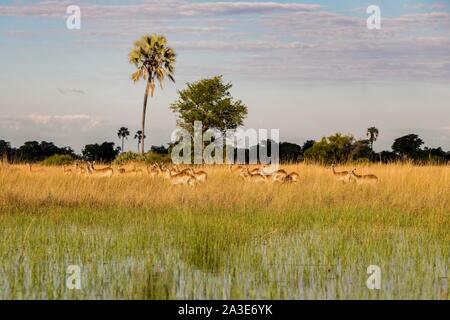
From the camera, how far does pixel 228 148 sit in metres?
55.2

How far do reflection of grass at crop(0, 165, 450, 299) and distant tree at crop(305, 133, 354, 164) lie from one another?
29.3 m

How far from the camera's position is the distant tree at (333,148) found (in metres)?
51.0

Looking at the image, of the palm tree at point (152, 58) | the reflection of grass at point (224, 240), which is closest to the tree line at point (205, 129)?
the palm tree at point (152, 58)

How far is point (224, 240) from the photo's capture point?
11516mm

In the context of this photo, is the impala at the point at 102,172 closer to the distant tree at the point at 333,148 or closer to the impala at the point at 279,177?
the impala at the point at 279,177

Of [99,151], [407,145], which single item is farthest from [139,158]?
[407,145]

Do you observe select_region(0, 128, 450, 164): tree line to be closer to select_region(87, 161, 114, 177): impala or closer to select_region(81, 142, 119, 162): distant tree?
select_region(81, 142, 119, 162): distant tree

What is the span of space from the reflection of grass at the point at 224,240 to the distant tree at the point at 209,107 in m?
35.6

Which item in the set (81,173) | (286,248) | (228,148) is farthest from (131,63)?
(286,248)

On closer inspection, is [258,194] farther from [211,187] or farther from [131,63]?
[131,63]

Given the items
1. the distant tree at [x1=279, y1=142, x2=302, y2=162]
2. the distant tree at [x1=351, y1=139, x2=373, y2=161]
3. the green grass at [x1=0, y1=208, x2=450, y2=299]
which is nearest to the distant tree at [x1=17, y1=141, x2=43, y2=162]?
the distant tree at [x1=279, y1=142, x2=302, y2=162]

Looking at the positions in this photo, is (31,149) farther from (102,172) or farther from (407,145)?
(102,172)

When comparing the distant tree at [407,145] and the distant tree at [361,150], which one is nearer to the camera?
the distant tree at [361,150]

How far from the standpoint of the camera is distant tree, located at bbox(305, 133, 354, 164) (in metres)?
51.0
